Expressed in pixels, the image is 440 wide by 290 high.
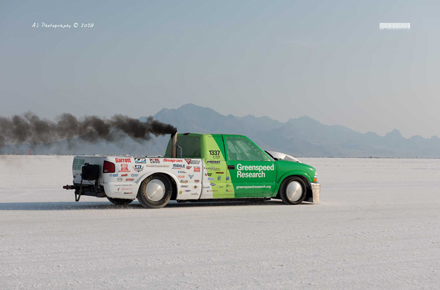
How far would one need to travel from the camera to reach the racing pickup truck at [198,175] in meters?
12.7

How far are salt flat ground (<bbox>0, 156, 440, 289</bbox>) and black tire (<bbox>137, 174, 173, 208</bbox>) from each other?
281 millimetres

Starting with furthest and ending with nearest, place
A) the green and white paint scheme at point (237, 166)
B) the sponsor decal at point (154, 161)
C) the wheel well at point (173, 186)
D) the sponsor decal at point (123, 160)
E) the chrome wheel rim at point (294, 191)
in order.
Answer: the chrome wheel rim at point (294, 191) → the green and white paint scheme at point (237, 166) → the wheel well at point (173, 186) → the sponsor decal at point (154, 161) → the sponsor decal at point (123, 160)

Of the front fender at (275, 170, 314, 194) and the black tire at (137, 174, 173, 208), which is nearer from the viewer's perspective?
the black tire at (137, 174, 173, 208)

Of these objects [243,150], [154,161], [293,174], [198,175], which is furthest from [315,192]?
[154,161]

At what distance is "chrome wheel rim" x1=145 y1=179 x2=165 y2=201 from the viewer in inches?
512

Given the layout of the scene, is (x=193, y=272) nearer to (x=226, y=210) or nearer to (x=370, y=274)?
(x=370, y=274)

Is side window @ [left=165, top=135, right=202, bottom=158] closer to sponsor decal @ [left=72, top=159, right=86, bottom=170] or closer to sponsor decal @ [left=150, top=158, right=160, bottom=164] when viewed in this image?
sponsor decal @ [left=150, top=158, right=160, bottom=164]

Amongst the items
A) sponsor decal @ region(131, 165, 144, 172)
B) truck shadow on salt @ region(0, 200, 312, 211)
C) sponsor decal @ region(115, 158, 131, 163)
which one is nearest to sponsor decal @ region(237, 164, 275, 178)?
truck shadow on salt @ region(0, 200, 312, 211)

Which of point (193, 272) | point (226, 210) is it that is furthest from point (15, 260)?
point (226, 210)

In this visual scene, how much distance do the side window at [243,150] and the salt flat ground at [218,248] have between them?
4.29 feet

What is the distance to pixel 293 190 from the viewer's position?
47.5 ft

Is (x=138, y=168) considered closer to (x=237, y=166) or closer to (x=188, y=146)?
(x=188, y=146)

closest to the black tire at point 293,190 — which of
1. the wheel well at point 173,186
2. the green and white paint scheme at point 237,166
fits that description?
the green and white paint scheme at point 237,166

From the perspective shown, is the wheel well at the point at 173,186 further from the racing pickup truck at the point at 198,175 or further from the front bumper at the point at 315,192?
the front bumper at the point at 315,192
